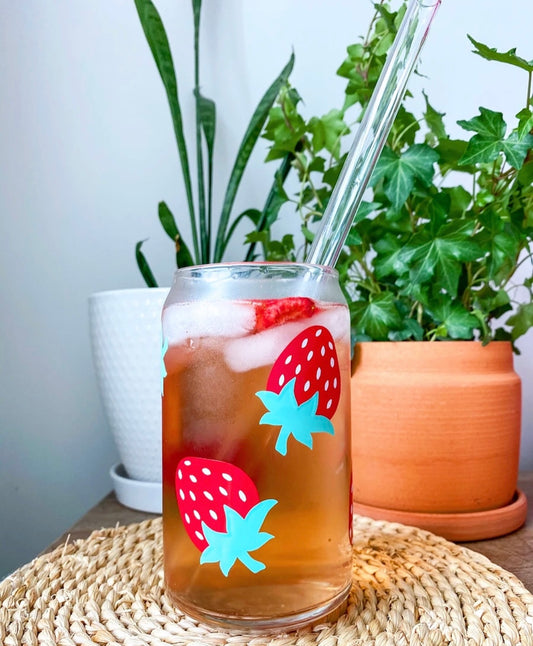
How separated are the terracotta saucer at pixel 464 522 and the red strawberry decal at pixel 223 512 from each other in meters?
0.22

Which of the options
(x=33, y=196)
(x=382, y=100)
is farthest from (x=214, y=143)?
(x=382, y=100)

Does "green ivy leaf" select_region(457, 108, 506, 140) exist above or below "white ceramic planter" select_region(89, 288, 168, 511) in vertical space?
above

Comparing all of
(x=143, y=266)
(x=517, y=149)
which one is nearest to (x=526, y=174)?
(x=517, y=149)

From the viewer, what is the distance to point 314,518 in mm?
315

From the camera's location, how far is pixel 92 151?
29.1 inches

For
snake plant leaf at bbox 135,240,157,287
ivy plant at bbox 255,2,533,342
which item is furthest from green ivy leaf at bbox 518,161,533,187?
snake plant leaf at bbox 135,240,157,287

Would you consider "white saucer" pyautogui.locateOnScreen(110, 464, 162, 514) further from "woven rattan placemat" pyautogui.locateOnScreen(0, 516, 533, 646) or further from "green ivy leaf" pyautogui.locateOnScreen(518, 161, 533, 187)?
"green ivy leaf" pyautogui.locateOnScreen(518, 161, 533, 187)

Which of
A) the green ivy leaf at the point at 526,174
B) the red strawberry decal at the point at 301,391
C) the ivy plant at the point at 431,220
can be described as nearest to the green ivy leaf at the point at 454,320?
the ivy plant at the point at 431,220

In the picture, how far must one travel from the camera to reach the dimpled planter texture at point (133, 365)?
1.87 feet

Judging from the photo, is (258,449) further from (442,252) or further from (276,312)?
(442,252)

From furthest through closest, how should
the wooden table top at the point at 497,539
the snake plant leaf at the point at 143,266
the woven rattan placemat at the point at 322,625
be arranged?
1. the snake plant leaf at the point at 143,266
2. the wooden table top at the point at 497,539
3. the woven rattan placemat at the point at 322,625

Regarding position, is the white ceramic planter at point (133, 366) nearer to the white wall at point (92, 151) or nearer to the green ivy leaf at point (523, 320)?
the white wall at point (92, 151)

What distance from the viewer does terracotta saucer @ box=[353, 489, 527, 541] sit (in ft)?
1.59

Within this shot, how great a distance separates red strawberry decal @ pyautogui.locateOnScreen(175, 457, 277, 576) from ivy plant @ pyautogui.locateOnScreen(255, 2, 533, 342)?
0.25 m
